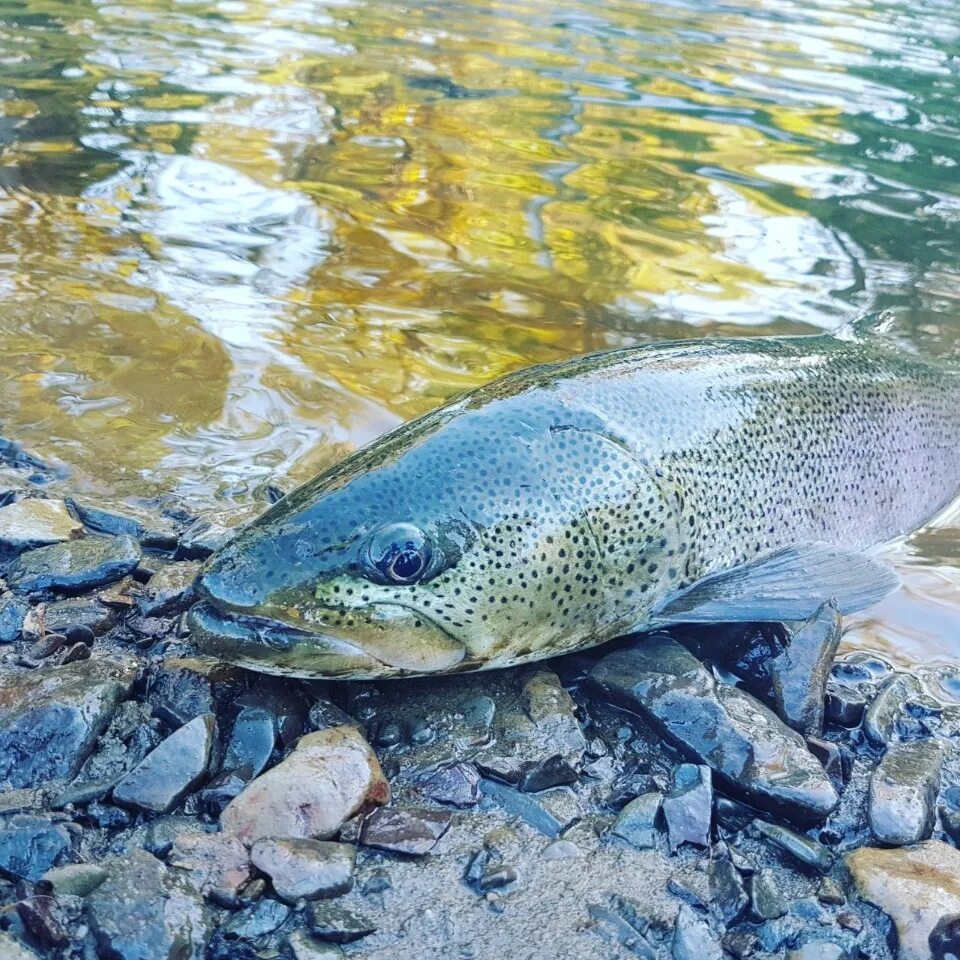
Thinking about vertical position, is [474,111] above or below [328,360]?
above

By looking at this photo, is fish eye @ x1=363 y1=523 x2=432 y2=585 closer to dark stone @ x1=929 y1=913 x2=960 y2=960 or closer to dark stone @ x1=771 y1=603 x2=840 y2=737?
dark stone @ x1=771 y1=603 x2=840 y2=737

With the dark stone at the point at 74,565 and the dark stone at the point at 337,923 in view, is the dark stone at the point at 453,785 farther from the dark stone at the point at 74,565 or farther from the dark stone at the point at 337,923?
the dark stone at the point at 74,565

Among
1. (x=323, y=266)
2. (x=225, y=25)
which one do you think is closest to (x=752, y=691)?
(x=323, y=266)

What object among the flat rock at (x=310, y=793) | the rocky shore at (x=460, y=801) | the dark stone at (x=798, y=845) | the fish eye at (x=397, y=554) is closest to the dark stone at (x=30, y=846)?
the rocky shore at (x=460, y=801)

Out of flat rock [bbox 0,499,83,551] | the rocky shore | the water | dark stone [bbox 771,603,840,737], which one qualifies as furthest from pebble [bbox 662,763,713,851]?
flat rock [bbox 0,499,83,551]

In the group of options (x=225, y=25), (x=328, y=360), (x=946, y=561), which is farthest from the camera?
(x=225, y=25)

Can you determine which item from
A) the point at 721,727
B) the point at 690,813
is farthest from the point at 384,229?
the point at 690,813

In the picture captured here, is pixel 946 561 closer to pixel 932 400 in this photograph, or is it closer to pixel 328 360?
pixel 932 400

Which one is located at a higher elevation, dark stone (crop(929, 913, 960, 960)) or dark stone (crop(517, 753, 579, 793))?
dark stone (crop(929, 913, 960, 960))
